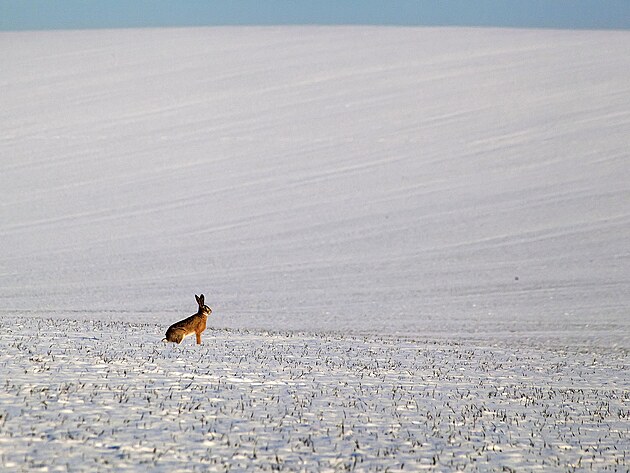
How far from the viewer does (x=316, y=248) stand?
37.4 m

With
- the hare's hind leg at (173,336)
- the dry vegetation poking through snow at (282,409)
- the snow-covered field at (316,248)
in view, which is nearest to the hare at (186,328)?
the hare's hind leg at (173,336)

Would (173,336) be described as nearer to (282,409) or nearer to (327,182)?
(282,409)

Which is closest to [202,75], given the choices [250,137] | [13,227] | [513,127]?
[250,137]

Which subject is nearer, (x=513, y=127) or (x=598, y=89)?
(x=513, y=127)

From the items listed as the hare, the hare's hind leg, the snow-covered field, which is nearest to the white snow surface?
the snow-covered field

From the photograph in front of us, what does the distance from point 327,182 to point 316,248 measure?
33.1ft

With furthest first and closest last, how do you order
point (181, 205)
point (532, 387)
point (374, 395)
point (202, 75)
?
point (202, 75), point (181, 205), point (532, 387), point (374, 395)

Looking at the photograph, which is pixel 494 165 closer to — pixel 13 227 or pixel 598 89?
pixel 598 89

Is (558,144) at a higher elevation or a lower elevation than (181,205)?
higher

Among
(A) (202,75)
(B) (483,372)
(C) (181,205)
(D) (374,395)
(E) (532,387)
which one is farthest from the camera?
(A) (202,75)

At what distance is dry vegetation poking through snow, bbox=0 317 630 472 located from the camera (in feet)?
30.7

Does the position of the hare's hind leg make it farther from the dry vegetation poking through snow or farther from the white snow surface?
the white snow surface

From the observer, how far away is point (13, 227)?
134 feet

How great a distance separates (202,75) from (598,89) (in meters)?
28.0
